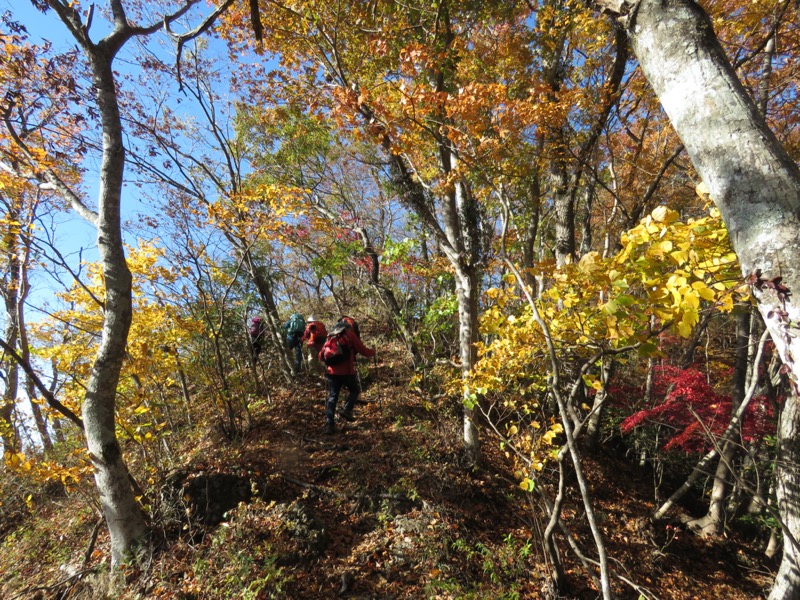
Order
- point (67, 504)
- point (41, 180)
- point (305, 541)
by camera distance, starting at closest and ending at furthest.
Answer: point (305, 541)
point (41, 180)
point (67, 504)

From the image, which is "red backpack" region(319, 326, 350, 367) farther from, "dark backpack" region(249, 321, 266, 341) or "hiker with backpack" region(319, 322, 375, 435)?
"dark backpack" region(249, 321, 266, 341)

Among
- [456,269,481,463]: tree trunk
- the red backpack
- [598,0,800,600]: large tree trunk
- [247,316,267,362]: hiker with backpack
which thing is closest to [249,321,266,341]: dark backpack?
[247,316,267,362]: hiker with backpack

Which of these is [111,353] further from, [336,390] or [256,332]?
[256,332]

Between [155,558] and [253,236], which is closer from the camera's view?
[155,558]

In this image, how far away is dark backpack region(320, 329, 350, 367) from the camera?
5.24 meters

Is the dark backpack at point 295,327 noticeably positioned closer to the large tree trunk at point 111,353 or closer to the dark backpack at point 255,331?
the dark backpack at point 255,331

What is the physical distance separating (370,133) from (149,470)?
5.42 m

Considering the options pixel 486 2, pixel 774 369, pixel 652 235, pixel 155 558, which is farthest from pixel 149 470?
pixel 774 369

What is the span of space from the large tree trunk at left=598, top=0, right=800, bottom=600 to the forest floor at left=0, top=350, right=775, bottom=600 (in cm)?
284

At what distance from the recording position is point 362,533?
404 cm

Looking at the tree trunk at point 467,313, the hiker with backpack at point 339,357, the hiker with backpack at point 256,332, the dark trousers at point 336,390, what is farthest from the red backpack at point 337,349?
the hiker with backpack at point 256,332

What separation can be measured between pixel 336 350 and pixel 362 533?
2447 millimetres

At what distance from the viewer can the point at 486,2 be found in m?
5.32

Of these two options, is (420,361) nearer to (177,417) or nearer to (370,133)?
(370,133)
